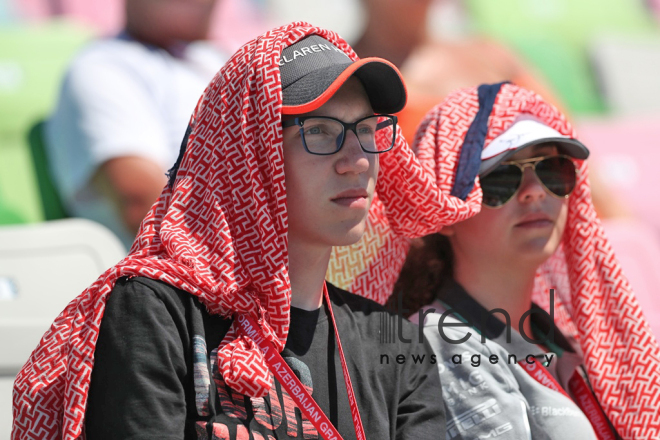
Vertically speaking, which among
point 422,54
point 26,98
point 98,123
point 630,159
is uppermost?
point 630,159

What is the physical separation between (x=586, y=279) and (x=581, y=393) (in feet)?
1.07

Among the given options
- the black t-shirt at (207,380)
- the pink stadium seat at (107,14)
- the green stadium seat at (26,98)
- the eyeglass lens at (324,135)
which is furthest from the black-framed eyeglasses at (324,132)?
the pink stadium seat at (107,14)

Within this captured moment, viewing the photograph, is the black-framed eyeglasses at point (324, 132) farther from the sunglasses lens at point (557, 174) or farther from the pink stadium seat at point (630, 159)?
the pink stadium seat at point (630, 159)

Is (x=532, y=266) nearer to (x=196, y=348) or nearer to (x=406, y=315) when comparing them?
(x=406, y=315)

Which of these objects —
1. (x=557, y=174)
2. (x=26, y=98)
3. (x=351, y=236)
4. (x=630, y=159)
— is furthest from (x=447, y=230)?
(x=630, y=159)

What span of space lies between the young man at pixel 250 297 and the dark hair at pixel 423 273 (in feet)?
1.66

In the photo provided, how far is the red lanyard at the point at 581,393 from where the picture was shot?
2.09 m

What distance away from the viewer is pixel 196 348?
4.79ft

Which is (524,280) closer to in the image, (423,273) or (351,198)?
(423,273)

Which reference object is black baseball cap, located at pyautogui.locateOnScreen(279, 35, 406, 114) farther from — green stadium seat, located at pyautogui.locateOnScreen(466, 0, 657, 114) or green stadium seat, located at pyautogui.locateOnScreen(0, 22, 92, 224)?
green stadium seat, located at pyautogui.locateOnScreen(466, 0, 657, 114)

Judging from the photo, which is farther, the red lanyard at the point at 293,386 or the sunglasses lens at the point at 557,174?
the sunglasses lens at the point at 557,174

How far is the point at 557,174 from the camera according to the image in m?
2.26

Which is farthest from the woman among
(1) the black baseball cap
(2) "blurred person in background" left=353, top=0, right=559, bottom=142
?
(2) "blurred person in background" left=353, top=0, right=559, bottom=142

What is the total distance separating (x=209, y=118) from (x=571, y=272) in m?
1.26
